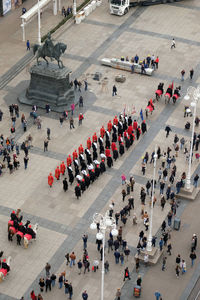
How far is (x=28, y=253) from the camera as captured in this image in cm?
6694

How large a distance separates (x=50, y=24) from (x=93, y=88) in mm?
16624

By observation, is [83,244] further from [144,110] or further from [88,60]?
[88,60]

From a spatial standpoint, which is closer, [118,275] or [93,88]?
[118,275]

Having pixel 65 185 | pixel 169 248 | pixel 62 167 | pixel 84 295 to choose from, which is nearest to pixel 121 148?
pixel 62 167

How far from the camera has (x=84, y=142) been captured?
80500mm

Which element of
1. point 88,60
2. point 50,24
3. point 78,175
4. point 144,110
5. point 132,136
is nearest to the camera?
point 78,175

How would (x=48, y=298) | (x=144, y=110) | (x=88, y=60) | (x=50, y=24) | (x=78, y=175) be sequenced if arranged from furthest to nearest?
(x=50, y=24) < (x=88, y=60) < (x=144, y=110) < (x=78, y=175) < (x=48, y=298)

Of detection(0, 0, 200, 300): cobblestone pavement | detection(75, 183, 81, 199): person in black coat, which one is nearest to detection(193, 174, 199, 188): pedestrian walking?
detection(0, 0, 200, 300): cobblestone pavement

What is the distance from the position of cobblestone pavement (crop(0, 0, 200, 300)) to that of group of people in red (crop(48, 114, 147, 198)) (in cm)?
92

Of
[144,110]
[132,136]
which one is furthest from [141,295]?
[144,110]

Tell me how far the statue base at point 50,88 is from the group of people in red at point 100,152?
5674 mm

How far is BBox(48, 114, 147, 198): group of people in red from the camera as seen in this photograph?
73.8m

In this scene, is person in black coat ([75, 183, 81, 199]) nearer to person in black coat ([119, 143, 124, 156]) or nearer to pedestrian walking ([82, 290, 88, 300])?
person in black coat ([119, 143, 124, 156])

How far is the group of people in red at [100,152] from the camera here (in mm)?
73750
